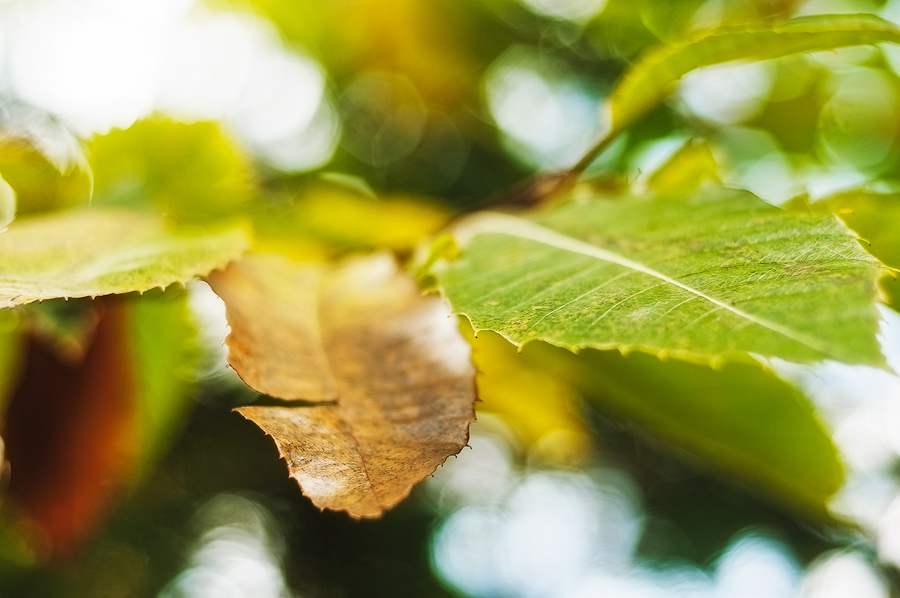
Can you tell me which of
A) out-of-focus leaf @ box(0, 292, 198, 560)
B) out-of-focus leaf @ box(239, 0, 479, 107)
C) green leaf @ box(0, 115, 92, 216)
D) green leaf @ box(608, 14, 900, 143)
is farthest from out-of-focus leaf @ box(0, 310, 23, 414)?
out-of-focus leaf @ box(239, 0, 479, 107)

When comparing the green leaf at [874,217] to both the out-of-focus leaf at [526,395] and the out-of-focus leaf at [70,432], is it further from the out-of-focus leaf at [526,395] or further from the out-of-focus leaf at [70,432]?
the out-of-focus leaf at [70,432]

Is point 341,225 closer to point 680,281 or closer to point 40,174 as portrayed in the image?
point 40,174

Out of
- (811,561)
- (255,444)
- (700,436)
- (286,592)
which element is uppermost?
(700,436)

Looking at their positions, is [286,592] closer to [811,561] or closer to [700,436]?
[700,436]

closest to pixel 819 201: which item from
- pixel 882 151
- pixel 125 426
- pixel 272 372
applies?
pixel 272 372

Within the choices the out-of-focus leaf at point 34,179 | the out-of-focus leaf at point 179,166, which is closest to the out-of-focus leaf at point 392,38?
the out-of-focus leaf at point 179,166

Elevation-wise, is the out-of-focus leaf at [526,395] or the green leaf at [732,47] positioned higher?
the green leaf at [732,47]
